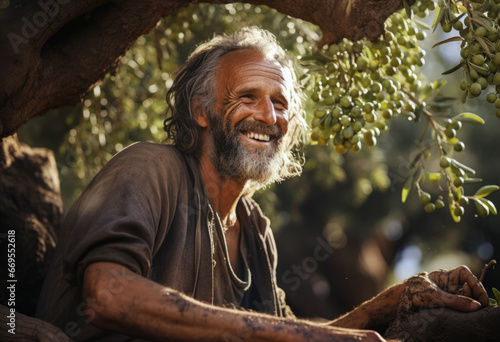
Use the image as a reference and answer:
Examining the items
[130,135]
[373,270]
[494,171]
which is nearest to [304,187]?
[373,270]

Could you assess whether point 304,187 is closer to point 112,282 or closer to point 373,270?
point 373,270

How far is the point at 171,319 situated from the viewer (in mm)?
1888

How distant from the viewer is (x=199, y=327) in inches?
74.1

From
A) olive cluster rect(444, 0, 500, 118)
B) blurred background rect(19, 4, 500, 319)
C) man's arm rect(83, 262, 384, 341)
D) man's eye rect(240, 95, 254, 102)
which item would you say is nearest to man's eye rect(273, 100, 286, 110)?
man's eye rect(240, 95, 254, 102)

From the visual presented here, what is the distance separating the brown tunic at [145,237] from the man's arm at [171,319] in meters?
0.08

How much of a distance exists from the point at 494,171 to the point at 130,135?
8.43m

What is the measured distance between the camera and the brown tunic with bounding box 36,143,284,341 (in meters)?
2.03

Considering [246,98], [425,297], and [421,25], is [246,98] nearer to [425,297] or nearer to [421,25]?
[421,25]

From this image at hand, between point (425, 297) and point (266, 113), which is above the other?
point (266, 113)

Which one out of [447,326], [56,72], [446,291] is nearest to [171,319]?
[447,326]

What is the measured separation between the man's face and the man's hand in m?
1.01

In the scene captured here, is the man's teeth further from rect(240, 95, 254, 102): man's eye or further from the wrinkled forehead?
the wrinkled forehead

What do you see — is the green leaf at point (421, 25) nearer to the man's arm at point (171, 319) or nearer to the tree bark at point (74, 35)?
the tree bark at point (74, 35)

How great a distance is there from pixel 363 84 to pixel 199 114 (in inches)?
38.9
